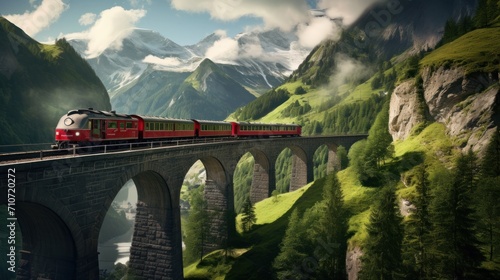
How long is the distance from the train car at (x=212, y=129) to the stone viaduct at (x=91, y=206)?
3898mm

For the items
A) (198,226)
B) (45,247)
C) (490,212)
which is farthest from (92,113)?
(490,212)

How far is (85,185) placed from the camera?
20734mm

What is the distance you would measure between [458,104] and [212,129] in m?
38.9

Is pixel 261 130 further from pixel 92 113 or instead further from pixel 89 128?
pixel 89 128

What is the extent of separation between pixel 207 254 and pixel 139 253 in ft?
51.1

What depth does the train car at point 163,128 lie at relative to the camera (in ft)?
108

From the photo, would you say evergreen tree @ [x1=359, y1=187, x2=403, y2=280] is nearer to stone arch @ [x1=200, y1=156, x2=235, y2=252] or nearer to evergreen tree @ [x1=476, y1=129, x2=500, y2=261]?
evergreen tree @ [x1=476, y1=129, x2=500, y2=261]

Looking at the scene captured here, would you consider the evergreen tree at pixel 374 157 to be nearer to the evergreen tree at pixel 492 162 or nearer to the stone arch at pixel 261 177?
the evergreen tree at pixel 492 162

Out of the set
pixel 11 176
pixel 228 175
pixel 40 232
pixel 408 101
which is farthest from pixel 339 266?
pixel 408 101

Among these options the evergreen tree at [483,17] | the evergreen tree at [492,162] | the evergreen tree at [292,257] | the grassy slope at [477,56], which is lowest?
the evergreen tree at [292,257]

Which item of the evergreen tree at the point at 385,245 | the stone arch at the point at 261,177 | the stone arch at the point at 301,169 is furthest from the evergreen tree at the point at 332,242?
the stone arch at the point at 301,169

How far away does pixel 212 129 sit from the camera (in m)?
48.0

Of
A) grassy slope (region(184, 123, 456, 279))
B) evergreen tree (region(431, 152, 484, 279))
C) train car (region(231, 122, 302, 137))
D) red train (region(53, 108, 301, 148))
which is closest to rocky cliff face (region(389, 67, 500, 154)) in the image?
grassy slope (region(184, 123, 456, 279))

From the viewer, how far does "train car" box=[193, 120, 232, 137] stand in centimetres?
4422
